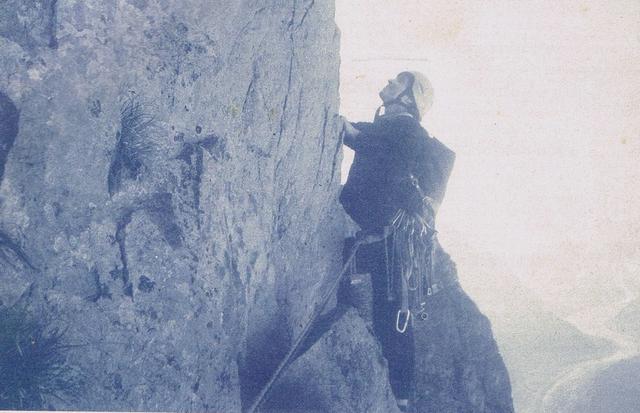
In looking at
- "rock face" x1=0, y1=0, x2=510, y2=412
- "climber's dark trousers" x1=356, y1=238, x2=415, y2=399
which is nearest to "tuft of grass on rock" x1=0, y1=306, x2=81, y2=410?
"rock face" x1=0, y1=0, x2=510, y2=412

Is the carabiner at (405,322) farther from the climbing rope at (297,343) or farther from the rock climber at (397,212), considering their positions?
the climbing rope at (297,343)

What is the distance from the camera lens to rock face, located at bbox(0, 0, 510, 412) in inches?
104

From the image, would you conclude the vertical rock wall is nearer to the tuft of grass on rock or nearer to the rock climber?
the tuft of grass on rock

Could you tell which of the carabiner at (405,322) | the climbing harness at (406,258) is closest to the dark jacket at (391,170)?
the climbing harness at (406,258)

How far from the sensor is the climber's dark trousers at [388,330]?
512 centimetres

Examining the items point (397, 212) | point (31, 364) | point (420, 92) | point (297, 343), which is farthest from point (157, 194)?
point (420, 92)

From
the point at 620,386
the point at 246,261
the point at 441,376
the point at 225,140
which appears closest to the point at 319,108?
the point at 225,140

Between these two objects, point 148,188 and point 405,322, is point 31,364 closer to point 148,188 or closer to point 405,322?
point 148,188

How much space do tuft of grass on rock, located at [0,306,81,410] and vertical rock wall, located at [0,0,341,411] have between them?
0.31 ft

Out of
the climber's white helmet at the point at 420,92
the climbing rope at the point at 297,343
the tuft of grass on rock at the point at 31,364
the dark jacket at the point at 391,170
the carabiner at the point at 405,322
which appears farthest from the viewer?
the climber's white helmet at the point at 420,92

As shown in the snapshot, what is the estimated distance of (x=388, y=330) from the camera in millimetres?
5348

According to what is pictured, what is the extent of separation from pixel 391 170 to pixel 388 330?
222cm

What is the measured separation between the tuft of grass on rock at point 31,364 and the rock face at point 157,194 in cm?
8

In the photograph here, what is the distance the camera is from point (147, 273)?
3.04 meters
